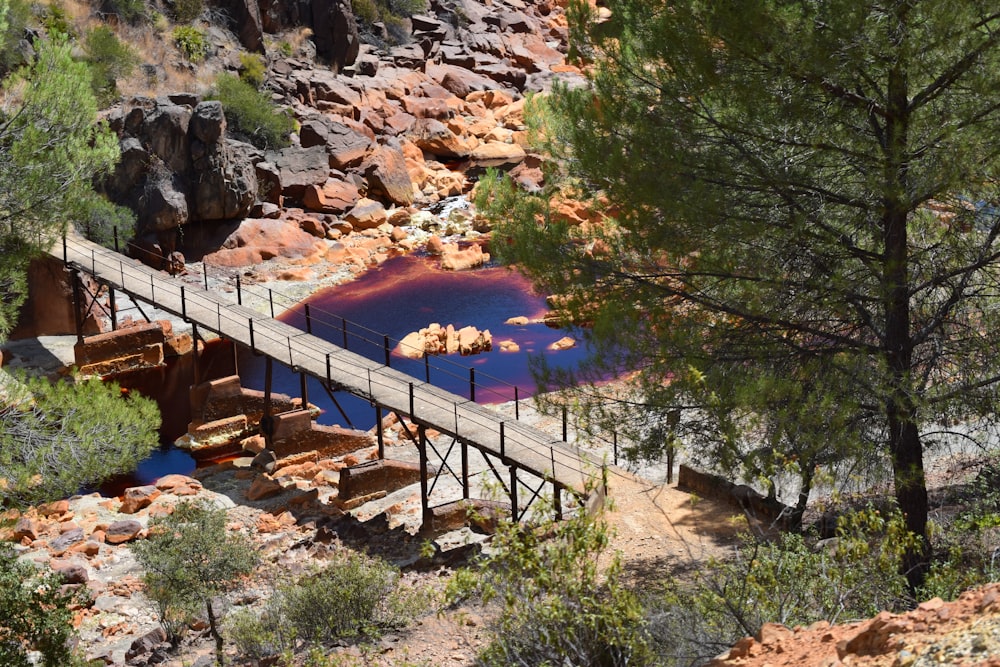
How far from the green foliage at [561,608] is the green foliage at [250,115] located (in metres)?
33.5

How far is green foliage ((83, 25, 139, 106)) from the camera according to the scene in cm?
3541

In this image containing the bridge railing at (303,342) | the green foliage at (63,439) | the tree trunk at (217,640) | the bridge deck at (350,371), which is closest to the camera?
the green foliage at (63,439)

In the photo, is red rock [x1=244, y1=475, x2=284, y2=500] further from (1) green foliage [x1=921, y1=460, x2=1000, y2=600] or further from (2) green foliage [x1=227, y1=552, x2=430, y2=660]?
(1) green foliage [x1=921, y1=460, x2=1000, y2=600]

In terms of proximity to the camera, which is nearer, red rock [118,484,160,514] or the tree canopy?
the tree canopy

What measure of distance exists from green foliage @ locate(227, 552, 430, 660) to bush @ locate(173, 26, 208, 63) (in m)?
34.1

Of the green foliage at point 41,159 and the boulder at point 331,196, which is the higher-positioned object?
the green foliage at point 41,159

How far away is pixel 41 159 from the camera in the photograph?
1165cm

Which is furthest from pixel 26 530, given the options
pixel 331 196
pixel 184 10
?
pixel 184 10

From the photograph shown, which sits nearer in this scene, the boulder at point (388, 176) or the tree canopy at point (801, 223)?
the tree canopy at point (801, 223)

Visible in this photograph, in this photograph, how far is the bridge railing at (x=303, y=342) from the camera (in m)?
16.5

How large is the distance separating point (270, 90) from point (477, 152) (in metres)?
9.39

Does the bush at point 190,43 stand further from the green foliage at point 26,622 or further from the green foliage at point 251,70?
the green foliage at point 26,622

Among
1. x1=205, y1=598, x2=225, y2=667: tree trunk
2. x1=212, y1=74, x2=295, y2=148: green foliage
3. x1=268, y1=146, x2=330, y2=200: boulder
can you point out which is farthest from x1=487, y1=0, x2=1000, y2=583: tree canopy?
x1=212, y1=74, x2=295, y2=148: green foliage

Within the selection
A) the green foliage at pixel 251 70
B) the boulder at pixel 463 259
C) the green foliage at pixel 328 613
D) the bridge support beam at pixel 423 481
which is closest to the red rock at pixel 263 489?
the bridge support beam at pixel 423 481
